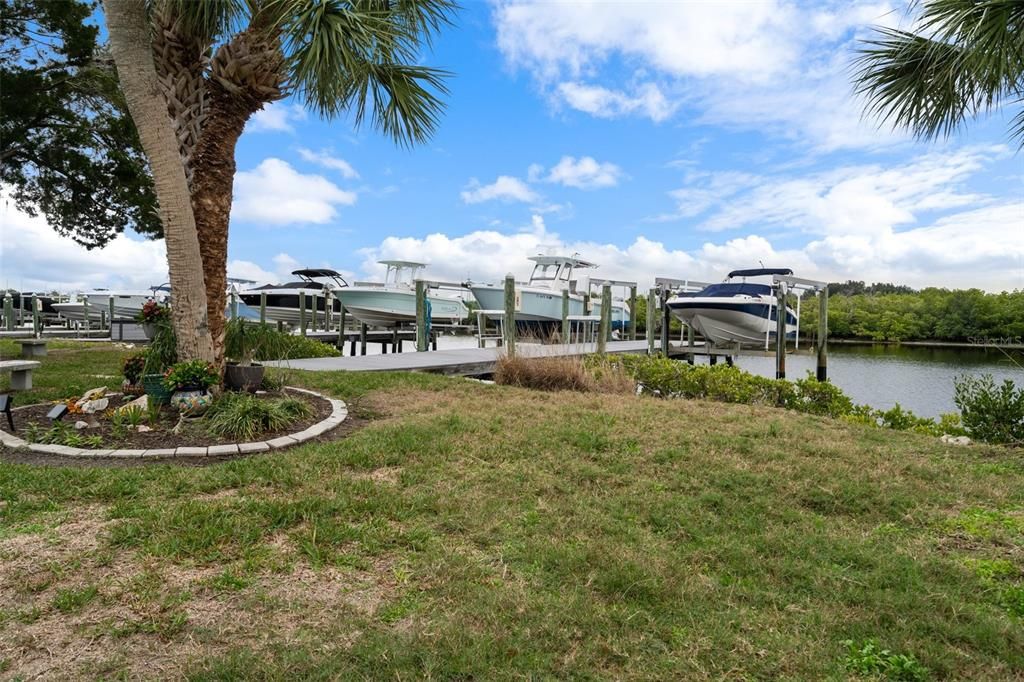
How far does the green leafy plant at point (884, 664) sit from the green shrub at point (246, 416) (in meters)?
4.32

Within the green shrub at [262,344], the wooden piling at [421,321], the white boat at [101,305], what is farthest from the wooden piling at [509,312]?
the white boat at [101,305]

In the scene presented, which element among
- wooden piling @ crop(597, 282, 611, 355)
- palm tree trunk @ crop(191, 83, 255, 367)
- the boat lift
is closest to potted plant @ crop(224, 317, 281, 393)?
palm tree trunk @ crop(191, 83, 255, 367)

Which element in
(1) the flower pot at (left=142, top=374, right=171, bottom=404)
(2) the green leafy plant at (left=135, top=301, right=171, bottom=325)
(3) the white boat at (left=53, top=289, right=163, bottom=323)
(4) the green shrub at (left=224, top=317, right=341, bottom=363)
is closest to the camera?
(1) the flower pot at (left=142, top=374, right=171, bottom=404)

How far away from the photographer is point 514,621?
2219 millimetres

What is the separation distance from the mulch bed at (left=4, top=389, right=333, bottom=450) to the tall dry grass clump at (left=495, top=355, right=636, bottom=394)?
3.53 m

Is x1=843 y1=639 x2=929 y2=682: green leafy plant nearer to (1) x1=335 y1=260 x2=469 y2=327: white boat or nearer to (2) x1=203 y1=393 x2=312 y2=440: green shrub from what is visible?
(2) x1=203 y1=393 x2=312 y2=440: green shrub

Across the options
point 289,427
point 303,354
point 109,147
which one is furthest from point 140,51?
point 109,147

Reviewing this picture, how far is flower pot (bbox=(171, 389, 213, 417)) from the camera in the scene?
514 centimetres

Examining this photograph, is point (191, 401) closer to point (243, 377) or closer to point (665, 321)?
point (243, 377)

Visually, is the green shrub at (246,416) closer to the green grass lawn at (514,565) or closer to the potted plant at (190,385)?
the potted plant at (190,385)

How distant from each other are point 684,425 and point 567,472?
2105 millimetres

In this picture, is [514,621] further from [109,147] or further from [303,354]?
[109,147]

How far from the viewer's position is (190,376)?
17.1ft

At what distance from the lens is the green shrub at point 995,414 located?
20.1 ft
